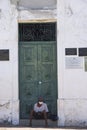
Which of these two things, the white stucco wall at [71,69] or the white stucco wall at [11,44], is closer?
the white stucco wall at [71,69]

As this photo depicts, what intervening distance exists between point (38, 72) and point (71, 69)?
1.05 m

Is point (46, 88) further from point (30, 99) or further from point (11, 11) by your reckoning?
point (11, 11)

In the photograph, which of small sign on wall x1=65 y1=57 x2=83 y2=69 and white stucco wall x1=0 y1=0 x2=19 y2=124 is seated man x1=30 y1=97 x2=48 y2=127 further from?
small sign on wall x1=65 y1=57 x2=83 y2=69

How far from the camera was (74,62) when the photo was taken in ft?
47.2

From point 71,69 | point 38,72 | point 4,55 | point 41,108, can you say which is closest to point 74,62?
point 71,69

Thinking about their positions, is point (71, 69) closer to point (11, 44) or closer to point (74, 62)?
point (74, 62)

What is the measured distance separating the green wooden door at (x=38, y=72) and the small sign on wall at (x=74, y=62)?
522mm

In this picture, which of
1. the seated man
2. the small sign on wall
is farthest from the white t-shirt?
the small sign on wall

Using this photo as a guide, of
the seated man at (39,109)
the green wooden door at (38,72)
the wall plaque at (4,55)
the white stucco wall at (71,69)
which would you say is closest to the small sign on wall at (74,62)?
the white stucco wall at (71,69)

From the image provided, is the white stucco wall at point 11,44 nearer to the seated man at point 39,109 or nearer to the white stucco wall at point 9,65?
the white stucco wall at point 9,65

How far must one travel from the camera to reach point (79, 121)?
563 inches

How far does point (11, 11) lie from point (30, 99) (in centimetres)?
271

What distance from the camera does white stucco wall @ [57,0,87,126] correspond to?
563 inches

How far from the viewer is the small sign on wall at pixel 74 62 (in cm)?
1435
